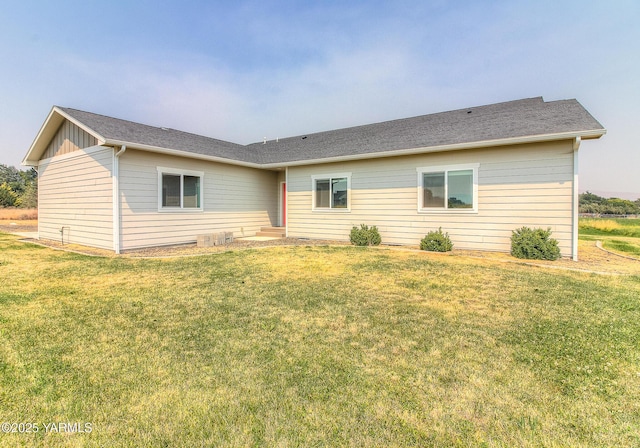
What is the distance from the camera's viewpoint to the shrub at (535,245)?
7.32 m

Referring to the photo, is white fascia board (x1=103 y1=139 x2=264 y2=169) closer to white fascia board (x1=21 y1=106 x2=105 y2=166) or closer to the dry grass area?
white fascia board (x1=21 y1=106 x2=105 y2=166)

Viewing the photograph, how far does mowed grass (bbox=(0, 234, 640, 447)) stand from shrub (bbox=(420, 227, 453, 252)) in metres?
3.28

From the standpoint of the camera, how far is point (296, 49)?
14117 mm

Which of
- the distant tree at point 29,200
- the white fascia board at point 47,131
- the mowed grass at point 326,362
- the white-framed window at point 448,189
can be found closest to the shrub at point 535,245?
the white-framed window at point 448,189

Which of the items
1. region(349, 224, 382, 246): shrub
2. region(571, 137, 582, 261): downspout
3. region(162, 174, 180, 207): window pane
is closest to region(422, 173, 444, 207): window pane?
region(349, 224, 382, 246): shrub

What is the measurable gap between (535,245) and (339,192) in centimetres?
622

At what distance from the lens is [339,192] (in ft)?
36.8

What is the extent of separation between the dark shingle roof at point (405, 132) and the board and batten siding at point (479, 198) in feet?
1.52

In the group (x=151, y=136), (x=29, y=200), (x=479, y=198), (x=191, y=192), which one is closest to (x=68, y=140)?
(x=151, y=136)

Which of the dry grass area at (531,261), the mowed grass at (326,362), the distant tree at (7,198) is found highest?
the distant tree at (7,198)

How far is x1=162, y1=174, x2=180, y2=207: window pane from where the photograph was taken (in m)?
9.98

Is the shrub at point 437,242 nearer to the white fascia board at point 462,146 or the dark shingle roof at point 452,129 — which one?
the white fascia board at point 462,146

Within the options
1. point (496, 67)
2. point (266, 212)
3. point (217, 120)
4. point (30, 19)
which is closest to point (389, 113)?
point (496, 67)

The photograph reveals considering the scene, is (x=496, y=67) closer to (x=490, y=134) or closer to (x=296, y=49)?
(x=490, y=134)
